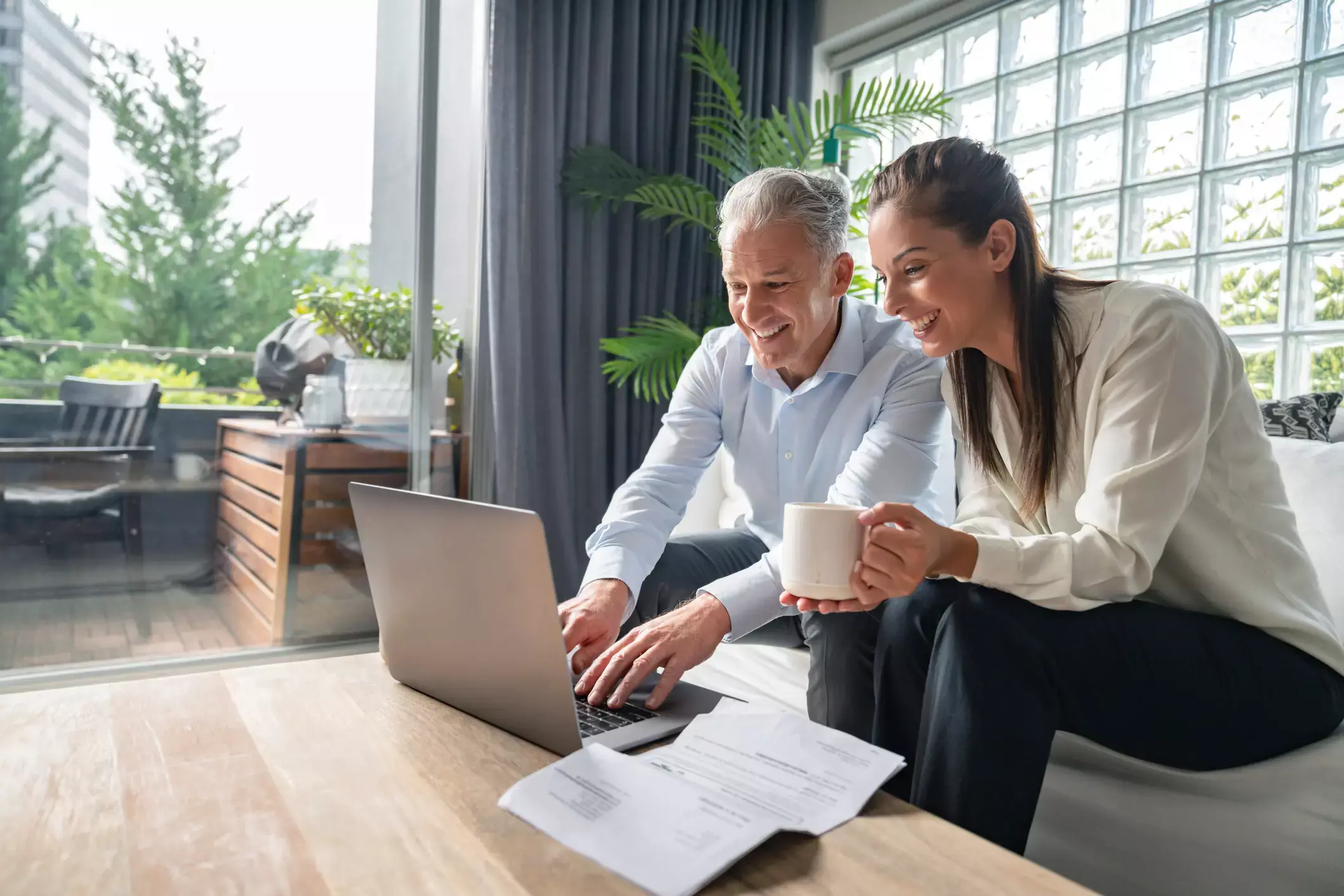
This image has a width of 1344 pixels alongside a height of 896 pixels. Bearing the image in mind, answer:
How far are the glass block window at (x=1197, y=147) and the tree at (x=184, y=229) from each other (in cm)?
208

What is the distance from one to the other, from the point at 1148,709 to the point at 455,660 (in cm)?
71

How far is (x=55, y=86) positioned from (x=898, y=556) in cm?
240

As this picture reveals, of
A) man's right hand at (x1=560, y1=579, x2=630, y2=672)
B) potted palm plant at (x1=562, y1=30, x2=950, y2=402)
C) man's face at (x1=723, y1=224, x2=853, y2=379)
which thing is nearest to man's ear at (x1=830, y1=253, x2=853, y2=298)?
man's face at (x1=723, y1=224, x2=853, y2=379)

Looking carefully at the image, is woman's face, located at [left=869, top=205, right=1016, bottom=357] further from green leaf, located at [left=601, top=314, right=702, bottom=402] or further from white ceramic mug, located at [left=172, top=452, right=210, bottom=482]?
white ceramic mug, located at [left=172, top=452, right=210, bottom=482]

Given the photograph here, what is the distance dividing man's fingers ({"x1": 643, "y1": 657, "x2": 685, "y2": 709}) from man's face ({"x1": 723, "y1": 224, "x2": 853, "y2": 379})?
2.38ft

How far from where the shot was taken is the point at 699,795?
2.48ft

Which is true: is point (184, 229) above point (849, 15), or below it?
below

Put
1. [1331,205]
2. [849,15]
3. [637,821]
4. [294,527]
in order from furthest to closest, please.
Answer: [849,15]
[294,527]
[1331,205]
[637,821]

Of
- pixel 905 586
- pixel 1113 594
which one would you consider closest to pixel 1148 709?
pixel 1113 594

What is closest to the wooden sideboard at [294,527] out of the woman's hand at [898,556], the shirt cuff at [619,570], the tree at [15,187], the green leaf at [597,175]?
the tree at [15,187]

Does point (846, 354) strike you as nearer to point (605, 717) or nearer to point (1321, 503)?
point (1321, 503)

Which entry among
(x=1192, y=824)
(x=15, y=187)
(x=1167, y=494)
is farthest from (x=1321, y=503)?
(x=15, y=187)

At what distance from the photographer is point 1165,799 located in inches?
40.8

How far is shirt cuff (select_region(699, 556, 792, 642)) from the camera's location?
130cm
